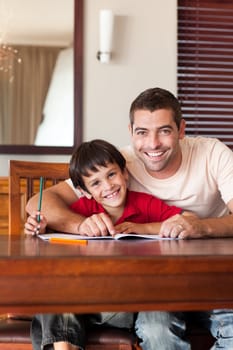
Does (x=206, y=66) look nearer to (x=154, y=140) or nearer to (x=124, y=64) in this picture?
(x=124, y=64)

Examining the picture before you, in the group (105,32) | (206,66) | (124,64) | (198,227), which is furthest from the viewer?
(206,66)

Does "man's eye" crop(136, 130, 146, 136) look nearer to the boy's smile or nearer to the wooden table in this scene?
the boy's smile

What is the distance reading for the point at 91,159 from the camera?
189 cm

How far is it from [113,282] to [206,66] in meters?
2.62

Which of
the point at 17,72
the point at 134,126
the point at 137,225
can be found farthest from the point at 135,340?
the point at 17,72

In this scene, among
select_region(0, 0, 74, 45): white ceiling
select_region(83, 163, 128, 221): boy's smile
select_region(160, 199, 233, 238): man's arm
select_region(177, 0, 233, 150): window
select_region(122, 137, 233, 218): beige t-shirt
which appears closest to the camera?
select_region(160, 199, 233, 238): man's arm

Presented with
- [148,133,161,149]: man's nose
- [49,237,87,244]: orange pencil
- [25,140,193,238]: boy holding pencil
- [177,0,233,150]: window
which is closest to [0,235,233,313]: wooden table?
[49,237,87,244]: orange pencil

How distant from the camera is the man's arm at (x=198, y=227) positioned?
159cm

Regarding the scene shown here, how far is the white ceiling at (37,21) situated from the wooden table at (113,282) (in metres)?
2.32

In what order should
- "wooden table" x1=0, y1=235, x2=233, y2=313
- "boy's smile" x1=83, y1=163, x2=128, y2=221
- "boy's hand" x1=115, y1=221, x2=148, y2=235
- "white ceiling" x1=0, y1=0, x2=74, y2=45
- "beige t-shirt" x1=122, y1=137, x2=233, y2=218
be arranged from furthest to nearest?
"white ceiling" x1=0, y1=0, x2=74, y2=45, "beige t-shirt" x1=122, y1=137, x2=233, y2=218, "boy's smile" x1=83, y1=163, x2=128, y2=221, "boy's hand" x1=115, y1=221, x2=148, y2=235, "wooden table" x1=0, y1=235, x2=233, y2=313

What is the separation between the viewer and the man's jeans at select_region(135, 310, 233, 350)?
1.48m

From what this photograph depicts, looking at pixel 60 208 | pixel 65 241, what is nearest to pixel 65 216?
pixel 60 208

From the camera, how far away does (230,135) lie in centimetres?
355

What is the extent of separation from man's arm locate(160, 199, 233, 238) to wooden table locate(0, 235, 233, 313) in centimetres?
46
